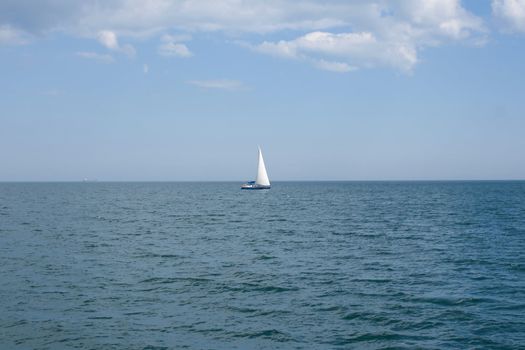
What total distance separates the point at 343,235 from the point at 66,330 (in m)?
36.3

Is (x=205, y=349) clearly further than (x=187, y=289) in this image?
No

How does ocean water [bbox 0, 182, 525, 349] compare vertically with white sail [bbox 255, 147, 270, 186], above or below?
below

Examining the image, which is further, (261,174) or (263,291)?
(261,174)

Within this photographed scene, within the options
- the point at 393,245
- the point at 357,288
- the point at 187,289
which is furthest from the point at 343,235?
the point at 187,289

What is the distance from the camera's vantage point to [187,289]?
92.2 feet

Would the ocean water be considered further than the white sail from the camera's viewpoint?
No

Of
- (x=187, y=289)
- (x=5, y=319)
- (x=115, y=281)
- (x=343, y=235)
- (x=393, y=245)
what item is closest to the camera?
(x=5, y=319)

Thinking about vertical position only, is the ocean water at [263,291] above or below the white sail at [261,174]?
below

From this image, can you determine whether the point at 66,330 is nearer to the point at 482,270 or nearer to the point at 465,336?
the point at 465,336

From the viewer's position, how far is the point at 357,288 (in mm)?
28094

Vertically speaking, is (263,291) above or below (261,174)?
below

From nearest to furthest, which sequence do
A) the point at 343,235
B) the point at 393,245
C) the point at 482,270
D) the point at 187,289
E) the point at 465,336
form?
the point at 465,336, the point at 187,289, the point at 482,270, the point at 393,245, the point at 343,235

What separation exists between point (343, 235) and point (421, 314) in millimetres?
29592

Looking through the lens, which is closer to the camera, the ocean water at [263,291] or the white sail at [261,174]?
the ocean water at [263,291]
